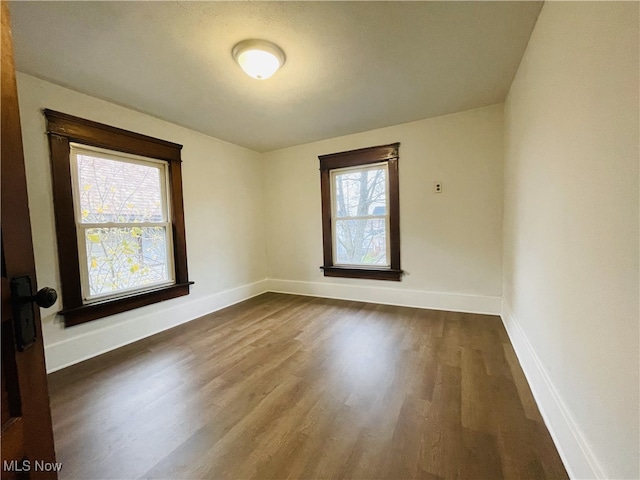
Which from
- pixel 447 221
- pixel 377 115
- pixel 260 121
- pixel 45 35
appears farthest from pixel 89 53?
pixel 447 221

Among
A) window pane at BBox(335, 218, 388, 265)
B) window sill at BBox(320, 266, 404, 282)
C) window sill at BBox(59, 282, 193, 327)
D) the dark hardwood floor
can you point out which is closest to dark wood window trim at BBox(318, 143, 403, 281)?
window sill at BBox(320, 266, 404, 282)

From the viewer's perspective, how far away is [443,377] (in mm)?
1857

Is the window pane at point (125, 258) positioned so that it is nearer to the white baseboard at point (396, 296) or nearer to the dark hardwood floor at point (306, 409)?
the dark hardwood floor at point (306, 409)

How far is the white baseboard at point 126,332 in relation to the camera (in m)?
2.19

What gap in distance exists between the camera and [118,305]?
2551 millimetres

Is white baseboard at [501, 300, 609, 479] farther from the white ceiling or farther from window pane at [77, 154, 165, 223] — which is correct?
window pane at [77, 154, 165, 223]

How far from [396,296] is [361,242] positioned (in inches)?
35.0

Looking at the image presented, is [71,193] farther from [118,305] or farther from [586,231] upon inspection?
[586,231]

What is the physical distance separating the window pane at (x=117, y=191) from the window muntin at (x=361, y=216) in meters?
2.30

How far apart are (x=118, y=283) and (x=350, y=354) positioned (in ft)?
7.82

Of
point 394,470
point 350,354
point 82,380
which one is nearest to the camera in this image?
point 394,470

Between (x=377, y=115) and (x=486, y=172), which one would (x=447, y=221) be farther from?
(x=377, y=115)

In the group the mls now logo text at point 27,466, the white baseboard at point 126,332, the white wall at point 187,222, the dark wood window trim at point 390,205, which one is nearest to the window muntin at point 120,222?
the white wall at point 187,222

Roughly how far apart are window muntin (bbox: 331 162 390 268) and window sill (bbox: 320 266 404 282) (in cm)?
9
